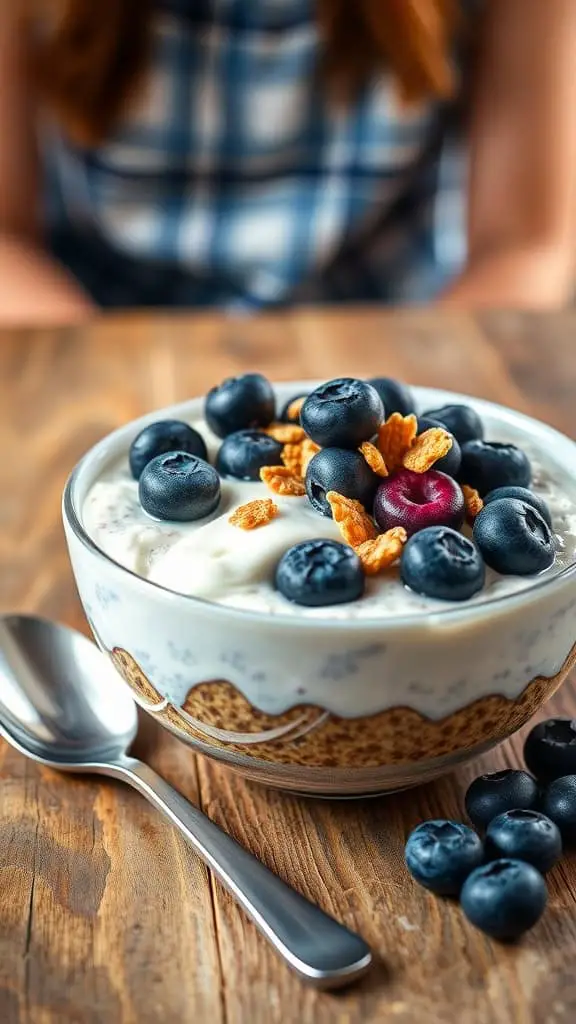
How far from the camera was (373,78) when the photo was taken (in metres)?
2.27

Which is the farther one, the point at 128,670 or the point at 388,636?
the point at 128,670

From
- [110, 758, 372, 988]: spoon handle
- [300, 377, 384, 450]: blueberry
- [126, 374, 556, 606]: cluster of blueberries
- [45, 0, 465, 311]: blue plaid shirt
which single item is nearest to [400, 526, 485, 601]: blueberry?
[126, 374, 556, 606]: cluster of blueberries

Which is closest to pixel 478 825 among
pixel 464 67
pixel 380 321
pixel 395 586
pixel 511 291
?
pixel 395 586

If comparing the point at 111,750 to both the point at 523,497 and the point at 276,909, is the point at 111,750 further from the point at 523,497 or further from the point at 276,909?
the point at 523,497

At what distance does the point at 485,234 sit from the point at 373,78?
377mm

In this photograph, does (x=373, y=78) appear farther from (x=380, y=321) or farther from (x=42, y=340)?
(x=42, y=340)

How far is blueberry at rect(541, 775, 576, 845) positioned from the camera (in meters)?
0.80

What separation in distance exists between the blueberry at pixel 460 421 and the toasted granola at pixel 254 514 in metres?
0.18

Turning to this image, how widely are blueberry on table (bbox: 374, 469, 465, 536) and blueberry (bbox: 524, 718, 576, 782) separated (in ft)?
0.59

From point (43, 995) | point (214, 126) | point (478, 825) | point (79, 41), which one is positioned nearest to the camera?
point (43, 995)

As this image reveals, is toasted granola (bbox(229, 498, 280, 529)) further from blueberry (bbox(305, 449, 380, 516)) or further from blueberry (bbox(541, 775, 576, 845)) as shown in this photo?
blueberry (bbox(541, 775, 576, 845))

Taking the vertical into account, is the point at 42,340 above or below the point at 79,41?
below

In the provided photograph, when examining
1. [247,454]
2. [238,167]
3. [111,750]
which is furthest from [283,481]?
[238,167]

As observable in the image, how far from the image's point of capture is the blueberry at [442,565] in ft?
2.43
